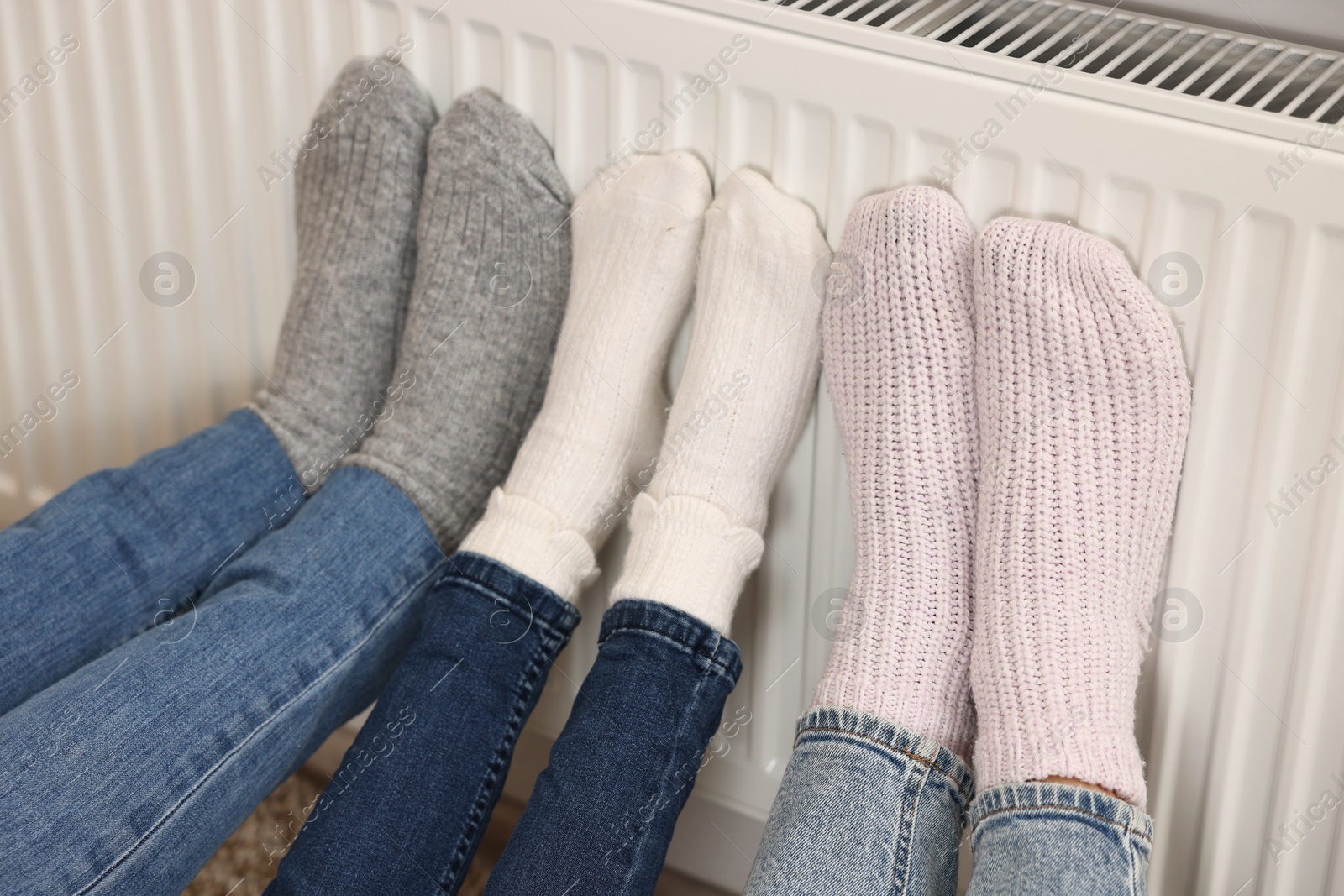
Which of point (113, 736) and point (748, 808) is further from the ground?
point (113, 736)

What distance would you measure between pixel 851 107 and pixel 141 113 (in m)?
0.55

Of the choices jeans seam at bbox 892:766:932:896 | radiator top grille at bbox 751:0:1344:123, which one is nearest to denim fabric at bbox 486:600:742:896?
jeans seam at bbox 892:766:932:896

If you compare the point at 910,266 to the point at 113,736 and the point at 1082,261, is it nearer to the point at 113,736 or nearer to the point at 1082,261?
the point at 1082,261

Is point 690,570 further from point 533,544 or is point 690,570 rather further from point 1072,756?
point 1072,756

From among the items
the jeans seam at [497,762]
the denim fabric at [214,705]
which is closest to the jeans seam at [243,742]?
the denim fabric at [214,705]

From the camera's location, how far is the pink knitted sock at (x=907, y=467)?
0.68 meters

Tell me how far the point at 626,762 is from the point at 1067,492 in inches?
10.9

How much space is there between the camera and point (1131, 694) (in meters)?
0.64

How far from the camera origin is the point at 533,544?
747 mm

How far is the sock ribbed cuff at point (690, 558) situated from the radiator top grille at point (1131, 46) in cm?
29

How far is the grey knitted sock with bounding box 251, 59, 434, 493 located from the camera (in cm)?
86

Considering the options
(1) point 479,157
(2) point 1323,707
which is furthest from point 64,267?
(2) point 1323,707

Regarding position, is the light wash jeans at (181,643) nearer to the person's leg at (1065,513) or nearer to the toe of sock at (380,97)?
the toe of sock at (380,97)

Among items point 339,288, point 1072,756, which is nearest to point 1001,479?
point 1072,756
